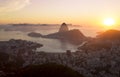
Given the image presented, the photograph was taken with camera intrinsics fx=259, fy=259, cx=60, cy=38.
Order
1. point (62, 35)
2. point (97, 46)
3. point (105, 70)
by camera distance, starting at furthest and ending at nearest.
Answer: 1. point (62, 35)
2. point (97, 46)
3. point (105, 70)

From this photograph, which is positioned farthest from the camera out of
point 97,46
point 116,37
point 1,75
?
point 116,37

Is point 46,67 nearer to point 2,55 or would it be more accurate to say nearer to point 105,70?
point 105,70

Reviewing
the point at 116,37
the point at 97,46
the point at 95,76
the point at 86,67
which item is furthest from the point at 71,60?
the point at 116,37

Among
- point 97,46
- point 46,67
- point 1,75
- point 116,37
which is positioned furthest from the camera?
point 116,37

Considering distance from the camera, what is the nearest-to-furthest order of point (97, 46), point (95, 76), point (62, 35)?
point (95, 76) < point (97, 46) < point (62, 35)

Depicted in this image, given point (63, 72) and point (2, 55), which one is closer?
point (63, 72)

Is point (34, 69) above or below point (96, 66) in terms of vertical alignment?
above

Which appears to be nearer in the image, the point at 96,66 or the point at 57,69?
the point at 57,69

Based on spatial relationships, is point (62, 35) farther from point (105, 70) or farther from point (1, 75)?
point (1, 75)

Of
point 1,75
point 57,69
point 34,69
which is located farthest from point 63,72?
point 1,75
